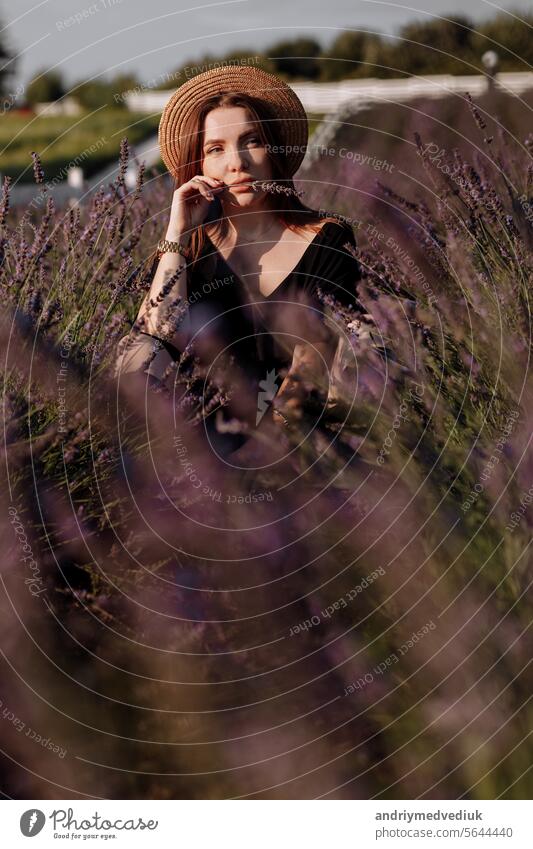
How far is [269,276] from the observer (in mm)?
2678

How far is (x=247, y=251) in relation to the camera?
269 cm

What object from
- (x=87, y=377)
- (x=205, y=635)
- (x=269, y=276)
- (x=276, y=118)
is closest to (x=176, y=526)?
(x=205, y=635)

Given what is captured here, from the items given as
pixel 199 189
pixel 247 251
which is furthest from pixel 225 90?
pixel 247 251

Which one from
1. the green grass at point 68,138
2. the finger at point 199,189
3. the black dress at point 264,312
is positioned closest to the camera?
the finger at point 199,189

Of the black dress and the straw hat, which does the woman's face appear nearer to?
the straw hat

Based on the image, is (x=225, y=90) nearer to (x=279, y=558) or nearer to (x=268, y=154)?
(x=268, y=154)

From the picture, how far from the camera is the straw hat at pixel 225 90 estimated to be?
2.55m

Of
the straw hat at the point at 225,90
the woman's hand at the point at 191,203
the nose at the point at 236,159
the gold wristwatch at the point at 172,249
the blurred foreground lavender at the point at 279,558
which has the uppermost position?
the straw hat at the point at 225,90

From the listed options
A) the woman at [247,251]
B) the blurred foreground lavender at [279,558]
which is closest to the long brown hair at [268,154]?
the woman at [247,251]

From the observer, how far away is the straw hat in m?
2.55

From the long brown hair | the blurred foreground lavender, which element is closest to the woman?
the long brown hair

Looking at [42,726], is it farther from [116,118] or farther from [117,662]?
[116,118]

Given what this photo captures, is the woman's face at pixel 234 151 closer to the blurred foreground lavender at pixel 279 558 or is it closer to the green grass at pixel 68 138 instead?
the blurred foreground lavender at pixel 279 558

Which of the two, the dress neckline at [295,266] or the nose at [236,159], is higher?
the nose at [236,159]
